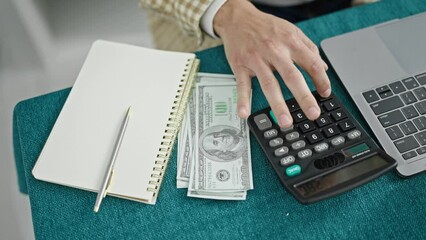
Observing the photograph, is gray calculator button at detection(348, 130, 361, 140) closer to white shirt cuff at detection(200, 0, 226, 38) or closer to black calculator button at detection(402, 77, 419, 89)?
black calculator button at detection(402, 77, 419, 89)

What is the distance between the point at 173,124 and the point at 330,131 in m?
0.19

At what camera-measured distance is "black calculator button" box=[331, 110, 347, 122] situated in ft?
1.90

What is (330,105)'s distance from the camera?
1.94 feet

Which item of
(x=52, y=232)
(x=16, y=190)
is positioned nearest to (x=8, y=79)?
(x=16, y=190)

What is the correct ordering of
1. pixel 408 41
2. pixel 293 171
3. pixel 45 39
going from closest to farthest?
1. pixel 293 171
2. pixel 408 41
3. pixel 45 39

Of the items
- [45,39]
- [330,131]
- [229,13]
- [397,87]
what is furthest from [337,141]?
[45,39]

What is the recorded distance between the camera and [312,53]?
0.62 meters

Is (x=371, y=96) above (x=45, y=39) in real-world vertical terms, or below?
above

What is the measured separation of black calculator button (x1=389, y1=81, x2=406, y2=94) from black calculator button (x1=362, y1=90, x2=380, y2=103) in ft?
0.08

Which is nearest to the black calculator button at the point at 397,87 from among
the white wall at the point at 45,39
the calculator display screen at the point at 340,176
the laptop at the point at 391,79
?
the laptop at the point at 391,79

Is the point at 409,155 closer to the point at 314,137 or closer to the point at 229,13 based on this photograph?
the point at 314,137

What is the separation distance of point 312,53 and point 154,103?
0.21m

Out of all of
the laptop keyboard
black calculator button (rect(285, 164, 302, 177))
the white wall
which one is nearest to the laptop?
the laptop keyboard

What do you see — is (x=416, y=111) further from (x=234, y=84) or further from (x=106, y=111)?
(x=106, y=111)
